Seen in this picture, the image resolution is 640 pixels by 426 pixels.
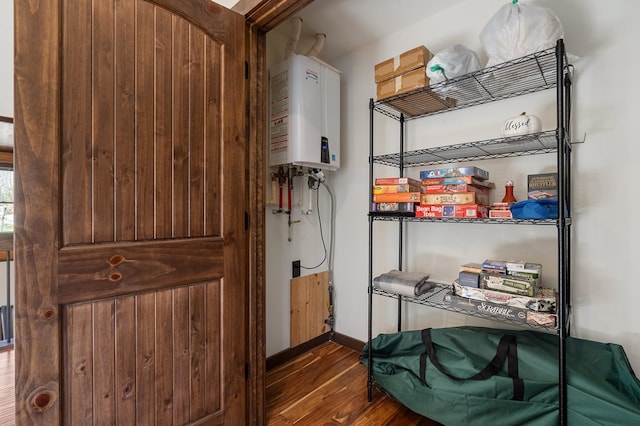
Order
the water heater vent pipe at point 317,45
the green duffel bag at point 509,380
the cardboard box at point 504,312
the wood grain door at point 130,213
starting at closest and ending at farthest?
the wood grain door at point 130,213 → the green duffel bag at point 509,380 → the cardboard box at point 504,312 → the water heater vent pipe at point 317,45

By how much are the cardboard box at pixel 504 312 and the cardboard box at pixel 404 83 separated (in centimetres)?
115

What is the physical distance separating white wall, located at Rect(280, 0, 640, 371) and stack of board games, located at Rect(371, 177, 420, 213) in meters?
0.40

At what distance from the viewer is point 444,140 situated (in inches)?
75.0

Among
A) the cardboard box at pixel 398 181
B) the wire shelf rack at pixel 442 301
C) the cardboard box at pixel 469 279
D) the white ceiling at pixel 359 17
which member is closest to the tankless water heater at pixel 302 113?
the white ceiling at pixel 359 17

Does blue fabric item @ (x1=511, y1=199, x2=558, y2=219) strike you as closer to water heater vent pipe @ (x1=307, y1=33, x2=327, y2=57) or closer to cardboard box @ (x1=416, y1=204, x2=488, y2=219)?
cardboard box @ (x1=416, y1=204, x2=488, y2=219)

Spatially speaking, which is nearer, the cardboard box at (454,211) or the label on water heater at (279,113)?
the cardboard box at (454,211)

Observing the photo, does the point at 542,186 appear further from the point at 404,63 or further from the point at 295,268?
the point at 295,268

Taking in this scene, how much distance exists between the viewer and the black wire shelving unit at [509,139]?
3.84ft

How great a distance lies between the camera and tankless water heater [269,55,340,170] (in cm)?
191

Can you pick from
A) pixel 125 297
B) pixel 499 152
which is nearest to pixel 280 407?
pixel 125 297

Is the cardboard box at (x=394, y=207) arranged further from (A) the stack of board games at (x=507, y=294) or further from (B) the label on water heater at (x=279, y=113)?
→ (B) the label on water heater at (x=279, y=113)

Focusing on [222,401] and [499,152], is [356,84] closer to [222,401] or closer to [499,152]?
[499,152]

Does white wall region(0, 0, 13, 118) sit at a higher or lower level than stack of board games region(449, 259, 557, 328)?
higher

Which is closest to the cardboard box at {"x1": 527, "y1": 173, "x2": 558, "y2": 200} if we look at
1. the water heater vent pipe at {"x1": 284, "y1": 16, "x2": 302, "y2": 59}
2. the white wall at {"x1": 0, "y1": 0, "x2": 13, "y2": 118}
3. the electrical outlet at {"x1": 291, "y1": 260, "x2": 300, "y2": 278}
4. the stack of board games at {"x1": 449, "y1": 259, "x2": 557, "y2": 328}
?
the stack of board games at {"x1": 449, "y1": 259, "x2": 557, "y2": 328}
